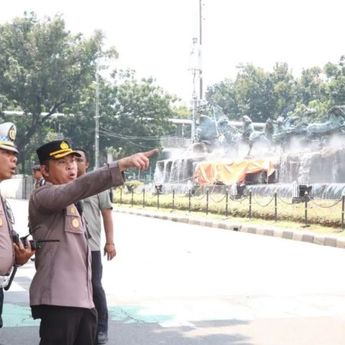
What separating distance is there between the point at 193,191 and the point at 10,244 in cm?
3231

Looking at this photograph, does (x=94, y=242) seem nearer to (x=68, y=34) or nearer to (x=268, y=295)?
(x=268, y=295)

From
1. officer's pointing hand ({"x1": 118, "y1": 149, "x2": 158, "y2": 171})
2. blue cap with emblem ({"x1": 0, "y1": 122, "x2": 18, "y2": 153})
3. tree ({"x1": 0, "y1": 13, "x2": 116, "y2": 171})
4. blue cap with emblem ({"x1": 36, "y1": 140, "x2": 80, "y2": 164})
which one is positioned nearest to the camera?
officer's pointing hand ({"x1": 118, "y1": 149, "x2": 158, "y2": 171})

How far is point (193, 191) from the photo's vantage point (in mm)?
35500

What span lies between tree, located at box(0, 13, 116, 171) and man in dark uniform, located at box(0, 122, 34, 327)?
42.2 metres

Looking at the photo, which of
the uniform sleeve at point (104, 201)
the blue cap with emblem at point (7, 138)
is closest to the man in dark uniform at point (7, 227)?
the blue cap with emblem at point (7, 138)

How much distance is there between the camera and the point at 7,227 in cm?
329

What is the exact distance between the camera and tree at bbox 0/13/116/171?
4469 centimetres

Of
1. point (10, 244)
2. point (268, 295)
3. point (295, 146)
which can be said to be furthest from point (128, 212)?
point (10, 244)

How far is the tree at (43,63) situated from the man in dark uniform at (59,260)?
139 ft

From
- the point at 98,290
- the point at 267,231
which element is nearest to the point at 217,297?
the point at 98,290

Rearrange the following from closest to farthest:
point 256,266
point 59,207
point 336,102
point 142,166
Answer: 1. point 142,166
2. point 59,207
3. point 256,266
4. point 336,102

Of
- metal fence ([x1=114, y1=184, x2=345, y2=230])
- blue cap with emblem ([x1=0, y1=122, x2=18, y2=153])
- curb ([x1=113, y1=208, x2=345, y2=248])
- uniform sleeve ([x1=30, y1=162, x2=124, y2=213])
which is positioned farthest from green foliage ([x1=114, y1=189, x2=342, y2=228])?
uniform sleeve ([x1=30, y1=162, x2=124, y2=213])

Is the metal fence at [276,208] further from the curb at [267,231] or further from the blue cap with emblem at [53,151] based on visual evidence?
the blue cap with emblem at [53,151]

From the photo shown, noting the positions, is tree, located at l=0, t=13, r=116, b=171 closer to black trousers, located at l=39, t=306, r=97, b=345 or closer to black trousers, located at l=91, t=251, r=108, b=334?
black trousers, located at l=91, t=251, r=108, b=334
